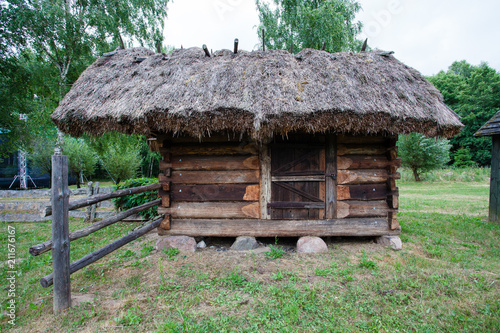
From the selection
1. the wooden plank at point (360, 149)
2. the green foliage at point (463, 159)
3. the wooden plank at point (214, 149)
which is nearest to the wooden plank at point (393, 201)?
the wooden plank at point (360, 149)

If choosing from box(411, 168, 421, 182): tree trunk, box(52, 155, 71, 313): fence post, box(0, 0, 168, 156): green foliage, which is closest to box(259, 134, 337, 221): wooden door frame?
box(52, 155, 71, 313): fence post

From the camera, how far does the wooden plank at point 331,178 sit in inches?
191

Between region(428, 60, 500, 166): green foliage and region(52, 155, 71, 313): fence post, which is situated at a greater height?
region(428, 60, 500, 166): green foliage

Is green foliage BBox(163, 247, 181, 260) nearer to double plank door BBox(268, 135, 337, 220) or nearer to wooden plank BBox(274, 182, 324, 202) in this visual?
double plank door BBox(268, 135, 337, 220)

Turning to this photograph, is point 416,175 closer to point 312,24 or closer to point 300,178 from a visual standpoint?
point 312,24

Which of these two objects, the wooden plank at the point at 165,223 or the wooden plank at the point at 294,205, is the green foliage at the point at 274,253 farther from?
the wooden plank at the point at 165,223

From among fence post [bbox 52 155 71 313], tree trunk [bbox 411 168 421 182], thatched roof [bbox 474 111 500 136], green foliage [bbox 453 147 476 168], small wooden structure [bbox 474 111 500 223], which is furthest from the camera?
green foliage [bbox 453 147 476 168]

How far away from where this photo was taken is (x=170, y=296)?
3.17 m

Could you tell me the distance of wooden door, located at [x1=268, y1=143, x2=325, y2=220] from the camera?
4.82 meters

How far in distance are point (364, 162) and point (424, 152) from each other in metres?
16.9

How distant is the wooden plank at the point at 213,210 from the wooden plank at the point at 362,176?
5.53 feet

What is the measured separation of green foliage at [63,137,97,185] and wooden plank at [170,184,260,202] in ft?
50.3

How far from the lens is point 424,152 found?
60.2 ft

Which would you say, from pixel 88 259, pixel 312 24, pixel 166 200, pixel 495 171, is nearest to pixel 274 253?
pixel 166 200
